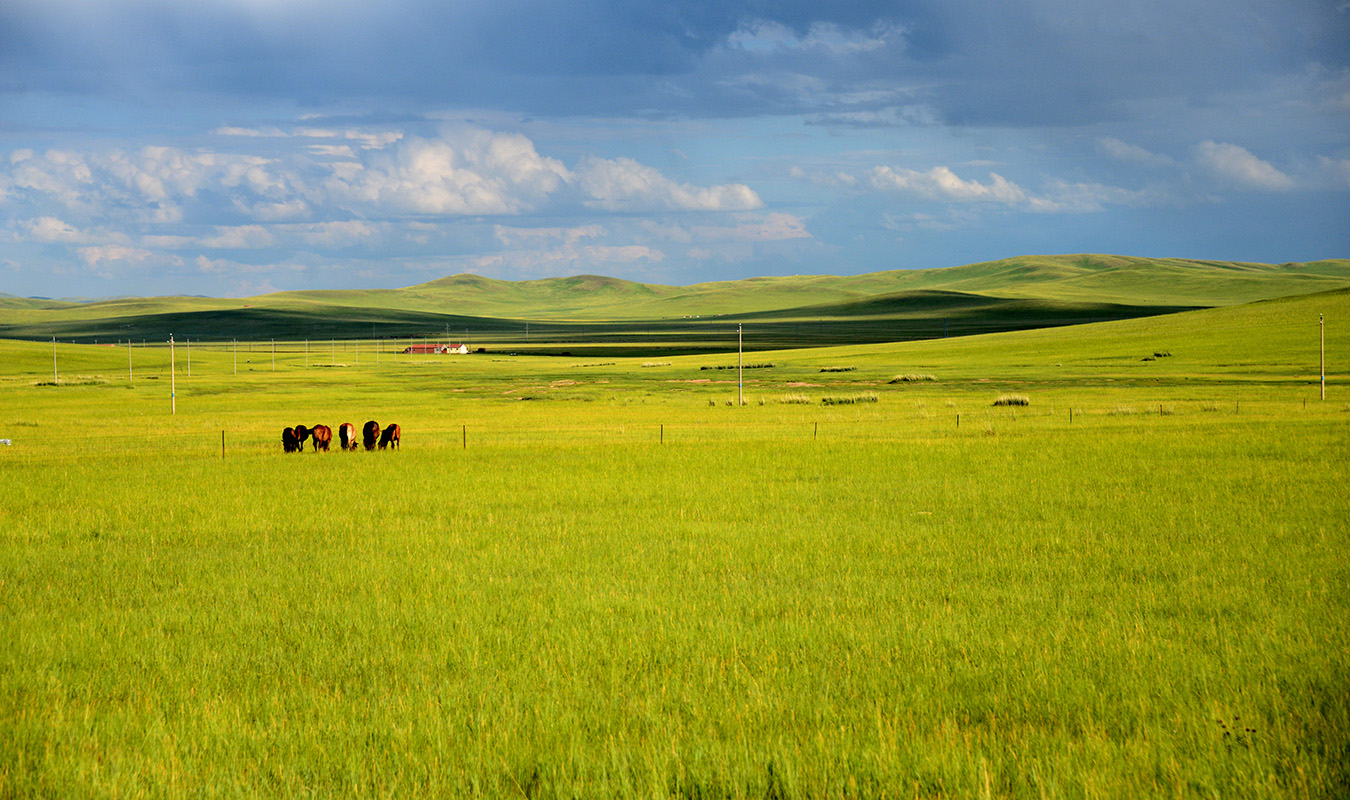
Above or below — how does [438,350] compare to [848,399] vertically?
above

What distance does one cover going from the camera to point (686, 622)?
11.3 metres

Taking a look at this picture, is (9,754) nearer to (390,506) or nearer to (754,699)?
(754,699)

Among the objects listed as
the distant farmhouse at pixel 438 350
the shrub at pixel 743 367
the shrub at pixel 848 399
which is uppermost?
the distant farmhouse at pixel 438 350

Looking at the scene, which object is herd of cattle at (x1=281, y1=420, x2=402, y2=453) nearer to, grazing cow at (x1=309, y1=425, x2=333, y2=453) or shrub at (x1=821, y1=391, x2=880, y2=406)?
grazing cow at (x1=309, y1=425, x2=333, y2=453)

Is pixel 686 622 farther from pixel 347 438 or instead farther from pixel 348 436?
pixel 348 436

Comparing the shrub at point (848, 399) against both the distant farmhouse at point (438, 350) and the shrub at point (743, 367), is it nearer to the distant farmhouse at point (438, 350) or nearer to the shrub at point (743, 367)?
the shrub at point (743, 367)

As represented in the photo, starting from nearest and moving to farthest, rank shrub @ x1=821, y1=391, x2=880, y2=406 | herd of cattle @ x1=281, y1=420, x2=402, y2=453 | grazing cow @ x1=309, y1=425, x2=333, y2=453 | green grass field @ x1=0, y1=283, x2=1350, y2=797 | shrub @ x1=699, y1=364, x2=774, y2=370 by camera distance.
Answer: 1. green grass field @ x1=0, y1=283, x2=1350, y2=797
2. herd of cattle @ x1=281, y1=420, x2=402, y2=453
3. grazing cow @ x1=309, y1=425, x2=333, y2=453
4. shrub @ x1=821, y1=391, x2=880, y2=406
5. shrub @ x1=699, y1=364, x2=774, y2=370

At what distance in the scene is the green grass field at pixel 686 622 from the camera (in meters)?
7.34

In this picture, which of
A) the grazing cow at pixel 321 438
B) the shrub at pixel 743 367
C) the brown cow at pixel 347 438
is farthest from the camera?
the shrub at pixel 743 367

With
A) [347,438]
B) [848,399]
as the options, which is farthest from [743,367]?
[347,438]

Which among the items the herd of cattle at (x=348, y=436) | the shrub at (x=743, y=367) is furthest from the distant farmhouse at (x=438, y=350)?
the herd of cattle at (x=348, y=436)

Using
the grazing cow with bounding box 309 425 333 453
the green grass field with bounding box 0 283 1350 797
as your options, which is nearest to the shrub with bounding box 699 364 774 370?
the grazing cow with bounding box 309 425 333 453

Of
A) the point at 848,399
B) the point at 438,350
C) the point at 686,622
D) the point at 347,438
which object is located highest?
the point at 438,350

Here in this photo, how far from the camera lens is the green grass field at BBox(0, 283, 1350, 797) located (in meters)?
7.34
